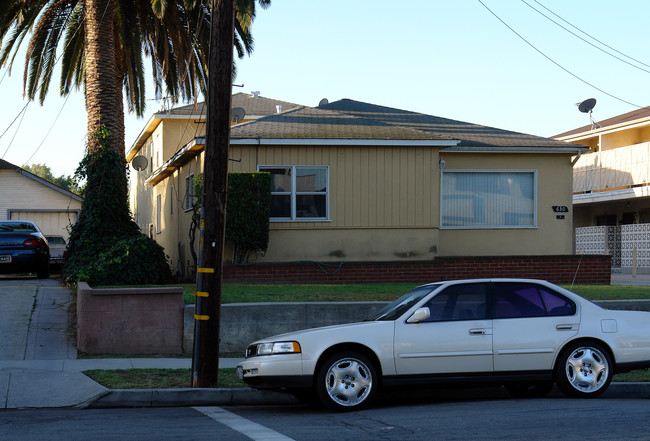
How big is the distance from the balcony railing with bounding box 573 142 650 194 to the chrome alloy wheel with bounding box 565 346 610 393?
23408 mm

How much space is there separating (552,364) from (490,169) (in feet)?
37.8

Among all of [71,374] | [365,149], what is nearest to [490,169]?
[365,149]

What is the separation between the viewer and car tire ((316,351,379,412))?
8617mm

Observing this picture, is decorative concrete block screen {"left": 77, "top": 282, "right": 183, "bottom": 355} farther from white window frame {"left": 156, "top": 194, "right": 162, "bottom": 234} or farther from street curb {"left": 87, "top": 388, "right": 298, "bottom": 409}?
white window frame {"left": 156, "top": 194, "right": 162, "bottom": 234}

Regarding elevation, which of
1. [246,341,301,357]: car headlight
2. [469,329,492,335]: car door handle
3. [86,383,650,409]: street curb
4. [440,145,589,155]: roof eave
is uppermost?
[440,145,589,155]: roof eave

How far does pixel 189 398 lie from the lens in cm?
954

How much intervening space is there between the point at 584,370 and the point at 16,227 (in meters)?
15.3

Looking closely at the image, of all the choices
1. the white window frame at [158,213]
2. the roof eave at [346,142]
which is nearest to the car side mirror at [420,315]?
the roof eave at [346,142]

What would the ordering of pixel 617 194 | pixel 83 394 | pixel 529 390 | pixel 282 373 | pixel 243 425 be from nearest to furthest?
pixel 243 425, pixel 282 373, pixel 83 394, pixel 529 390, pixel 617 194

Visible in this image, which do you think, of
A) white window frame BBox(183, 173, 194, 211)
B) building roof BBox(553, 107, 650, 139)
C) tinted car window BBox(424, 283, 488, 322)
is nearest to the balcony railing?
building roof BBox(553, 107, 650, 139)

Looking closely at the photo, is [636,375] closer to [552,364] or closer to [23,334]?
[552,364]

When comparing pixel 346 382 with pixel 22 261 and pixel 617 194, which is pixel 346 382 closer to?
pixel 22 261

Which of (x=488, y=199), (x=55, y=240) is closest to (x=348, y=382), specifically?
(x=488, y=199)

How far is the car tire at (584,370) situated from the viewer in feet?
30.2
